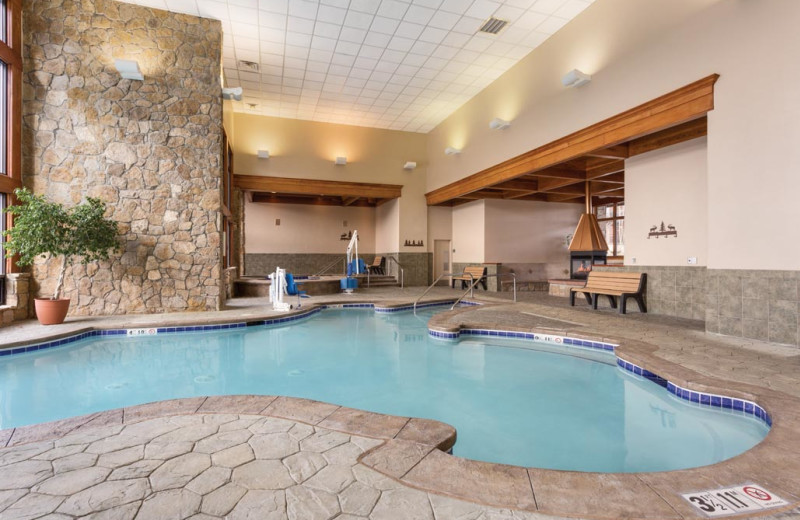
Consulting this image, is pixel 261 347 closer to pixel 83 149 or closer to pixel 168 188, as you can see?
pixel 168 188

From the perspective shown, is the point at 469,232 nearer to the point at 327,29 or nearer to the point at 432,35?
the point at 432,35

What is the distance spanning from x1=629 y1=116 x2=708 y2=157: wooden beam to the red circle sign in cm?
541

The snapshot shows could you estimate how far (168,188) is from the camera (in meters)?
6.68

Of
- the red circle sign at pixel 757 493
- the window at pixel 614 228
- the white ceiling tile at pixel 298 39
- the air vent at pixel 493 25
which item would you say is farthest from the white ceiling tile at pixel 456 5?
the window at pixel 614 228

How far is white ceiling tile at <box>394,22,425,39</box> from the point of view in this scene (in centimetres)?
705

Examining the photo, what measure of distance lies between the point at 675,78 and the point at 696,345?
11.3 ft

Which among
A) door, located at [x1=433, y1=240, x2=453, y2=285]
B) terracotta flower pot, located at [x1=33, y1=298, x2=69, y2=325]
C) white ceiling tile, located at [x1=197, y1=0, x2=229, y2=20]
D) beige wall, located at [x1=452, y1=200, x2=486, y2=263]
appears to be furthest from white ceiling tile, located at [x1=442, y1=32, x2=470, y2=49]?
terracotta flower pot, located at [x1=33, y1=298, x2=69, y2=325]

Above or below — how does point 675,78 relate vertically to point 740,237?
above

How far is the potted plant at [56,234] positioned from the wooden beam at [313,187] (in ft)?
16.6

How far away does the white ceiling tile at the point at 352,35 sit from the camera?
720cm

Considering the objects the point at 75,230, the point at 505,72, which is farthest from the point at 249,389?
the point at 505,72

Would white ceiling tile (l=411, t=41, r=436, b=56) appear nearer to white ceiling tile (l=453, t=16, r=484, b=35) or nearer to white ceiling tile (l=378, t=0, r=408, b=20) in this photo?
white ceiling tile (l=453, t=16, r=484, b=35)

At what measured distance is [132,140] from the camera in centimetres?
651

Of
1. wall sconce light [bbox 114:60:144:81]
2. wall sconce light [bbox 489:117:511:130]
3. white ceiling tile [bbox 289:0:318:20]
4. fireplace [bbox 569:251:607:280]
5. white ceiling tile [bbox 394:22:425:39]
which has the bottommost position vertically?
fireplace [bbox 569:251:607:280]
